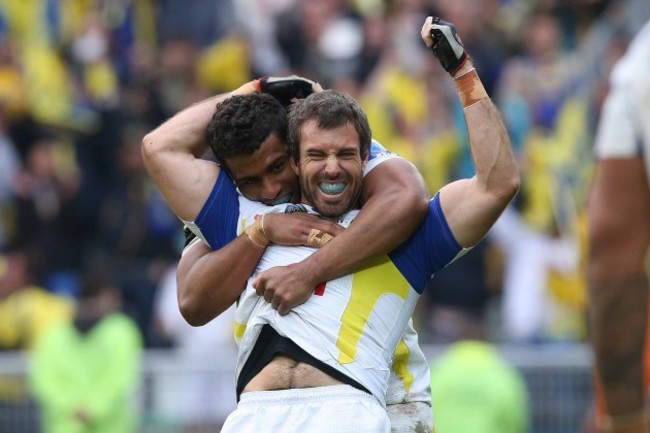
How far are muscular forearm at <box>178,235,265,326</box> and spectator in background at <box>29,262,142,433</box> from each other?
249 inches

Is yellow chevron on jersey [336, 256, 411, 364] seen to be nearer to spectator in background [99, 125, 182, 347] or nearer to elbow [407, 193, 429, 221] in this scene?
elbow [407, 193, 429, 221]

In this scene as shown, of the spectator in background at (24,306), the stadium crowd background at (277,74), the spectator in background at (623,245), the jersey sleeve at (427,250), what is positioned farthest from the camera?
the spectator in background at (24,306)

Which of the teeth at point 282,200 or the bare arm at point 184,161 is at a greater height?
the bare arm at point 184,161

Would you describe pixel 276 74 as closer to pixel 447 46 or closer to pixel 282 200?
pixel 282 200

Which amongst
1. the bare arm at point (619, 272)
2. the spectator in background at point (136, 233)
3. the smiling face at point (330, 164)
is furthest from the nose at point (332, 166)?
the spectator in background at point (136, 233)

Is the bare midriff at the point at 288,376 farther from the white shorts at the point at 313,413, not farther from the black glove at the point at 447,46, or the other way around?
the black glove at the point at 447,46

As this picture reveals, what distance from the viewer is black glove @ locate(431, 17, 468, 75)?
17.8ft

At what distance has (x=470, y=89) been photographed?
5430 millimetres

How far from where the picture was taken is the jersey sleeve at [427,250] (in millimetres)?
5500

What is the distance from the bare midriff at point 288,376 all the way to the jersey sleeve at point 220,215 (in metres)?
0.57

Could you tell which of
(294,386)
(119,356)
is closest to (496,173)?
(294,386)

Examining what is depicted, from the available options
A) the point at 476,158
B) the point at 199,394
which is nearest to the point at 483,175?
the point at 476,158

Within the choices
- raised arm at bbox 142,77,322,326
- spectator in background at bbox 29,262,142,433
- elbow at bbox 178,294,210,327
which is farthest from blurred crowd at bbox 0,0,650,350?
elbow at bbox 178,294,210,327

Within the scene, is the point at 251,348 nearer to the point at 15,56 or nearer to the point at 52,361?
the point at 52,361
